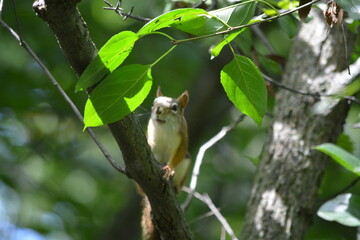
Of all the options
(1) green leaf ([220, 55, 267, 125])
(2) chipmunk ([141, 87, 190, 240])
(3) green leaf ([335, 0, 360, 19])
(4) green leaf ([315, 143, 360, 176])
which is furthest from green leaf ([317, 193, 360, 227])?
(2) chipmunk ([141, 87, 190, 240])

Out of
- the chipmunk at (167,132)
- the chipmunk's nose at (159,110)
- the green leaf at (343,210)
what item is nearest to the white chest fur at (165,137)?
the chipmunk at (167,132)

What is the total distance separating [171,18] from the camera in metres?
1.56

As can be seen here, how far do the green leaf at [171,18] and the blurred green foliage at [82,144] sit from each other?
361 cm

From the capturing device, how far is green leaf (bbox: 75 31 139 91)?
159 centimetres

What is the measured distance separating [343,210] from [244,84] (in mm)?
1035

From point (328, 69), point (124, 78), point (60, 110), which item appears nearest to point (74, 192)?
point (60, 110)

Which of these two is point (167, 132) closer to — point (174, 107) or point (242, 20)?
point (174, 107)

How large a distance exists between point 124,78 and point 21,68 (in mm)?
4594

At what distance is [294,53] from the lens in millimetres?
3787

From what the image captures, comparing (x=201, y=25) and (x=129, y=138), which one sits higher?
(x=201, y=25)

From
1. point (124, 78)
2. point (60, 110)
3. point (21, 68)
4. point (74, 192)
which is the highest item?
point (124, 78)

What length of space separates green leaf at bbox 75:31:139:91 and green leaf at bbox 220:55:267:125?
1.02 ft

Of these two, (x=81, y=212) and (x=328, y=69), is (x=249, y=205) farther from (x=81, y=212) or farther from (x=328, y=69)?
(x=81, y=212)

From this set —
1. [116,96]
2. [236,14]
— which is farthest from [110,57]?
[236,14]
